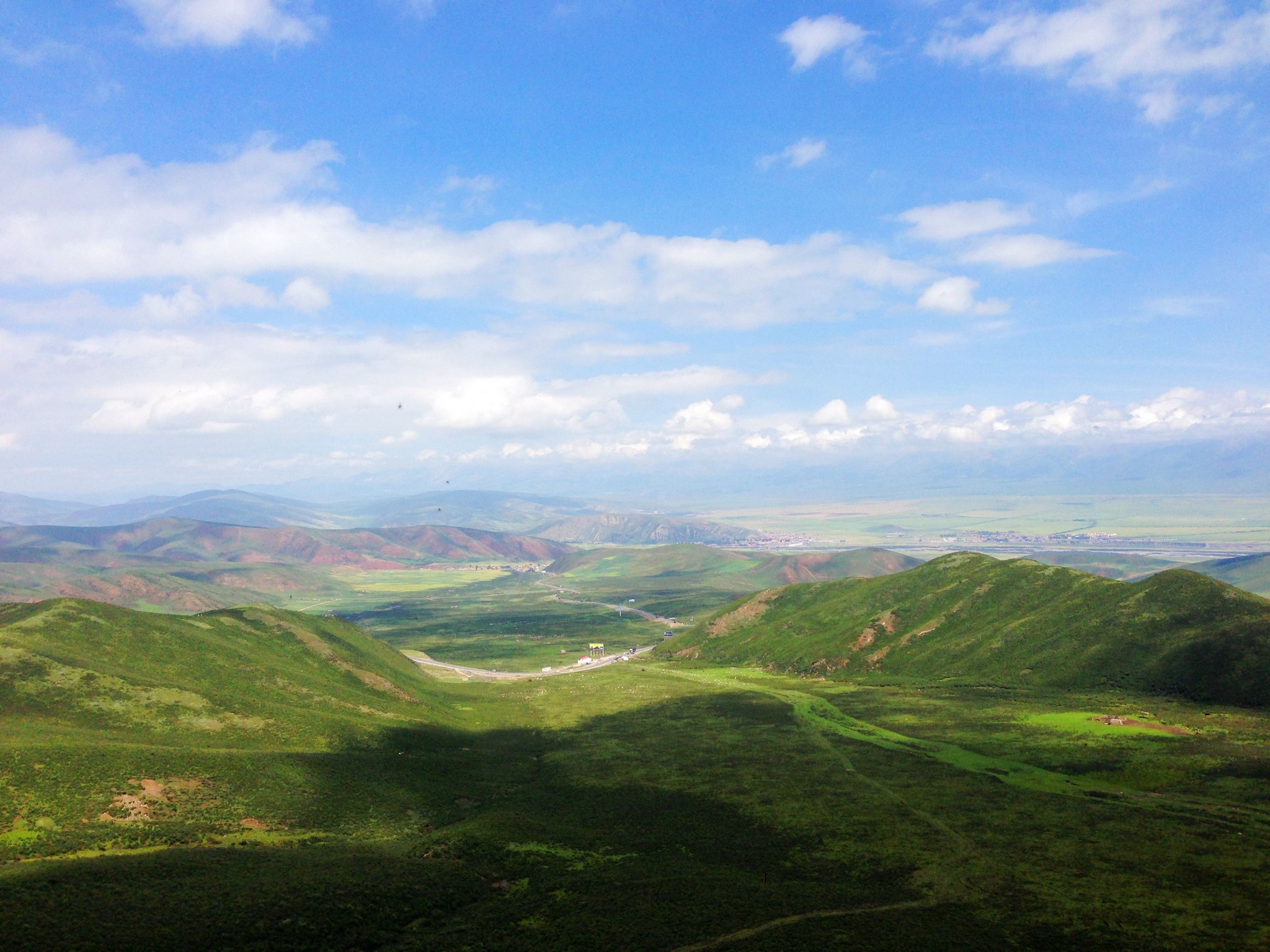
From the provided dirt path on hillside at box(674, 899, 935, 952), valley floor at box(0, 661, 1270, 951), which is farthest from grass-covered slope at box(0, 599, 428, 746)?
dirt path on hillside at box(674, 899, 935, 952)

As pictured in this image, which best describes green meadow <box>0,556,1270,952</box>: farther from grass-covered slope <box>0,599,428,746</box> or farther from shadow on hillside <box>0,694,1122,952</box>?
grass-covered slope <box>0,599,428,746</box>

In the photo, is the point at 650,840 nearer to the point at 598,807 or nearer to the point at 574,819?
the point at 574,819

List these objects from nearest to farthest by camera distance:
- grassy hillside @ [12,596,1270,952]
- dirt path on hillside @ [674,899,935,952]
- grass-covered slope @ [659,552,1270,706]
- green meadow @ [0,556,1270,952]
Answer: dirt path on hillside @ [674,899,935,952] < grassy hillside @ [12,596,1270,952] < green meadow @ [0,556,1270,952] < grass-covered slope @ [659,552,1270,706]

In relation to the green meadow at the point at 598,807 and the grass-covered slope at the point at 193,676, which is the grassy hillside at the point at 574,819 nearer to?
the green meadow at the point at 598,807

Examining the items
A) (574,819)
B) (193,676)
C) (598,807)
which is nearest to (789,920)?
(574,819)

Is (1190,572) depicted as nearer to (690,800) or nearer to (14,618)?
(690,800)

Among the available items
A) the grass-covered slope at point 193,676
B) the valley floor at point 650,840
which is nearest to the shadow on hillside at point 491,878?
the valley floor at point 650,840

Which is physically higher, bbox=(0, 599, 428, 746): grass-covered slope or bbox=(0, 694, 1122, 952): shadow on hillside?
bbox=(0, 599, 428, 746): grass-covered slope

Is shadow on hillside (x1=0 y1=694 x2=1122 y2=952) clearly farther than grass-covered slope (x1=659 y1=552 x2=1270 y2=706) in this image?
No
